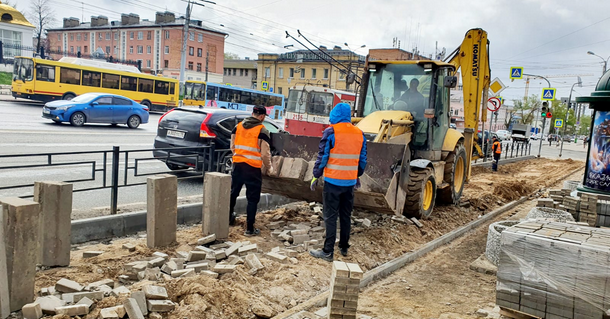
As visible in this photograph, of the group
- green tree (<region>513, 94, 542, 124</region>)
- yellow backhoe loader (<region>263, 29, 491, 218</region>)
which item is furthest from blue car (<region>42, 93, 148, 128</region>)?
green tree (<region>513, 94, 542, 124</region>)

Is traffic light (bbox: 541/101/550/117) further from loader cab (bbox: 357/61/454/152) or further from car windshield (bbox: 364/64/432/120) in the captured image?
car windshield (bbox: 364/64/432/120)

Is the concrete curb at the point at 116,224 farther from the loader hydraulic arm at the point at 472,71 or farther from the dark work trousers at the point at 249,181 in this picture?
the loader hydraulic arm at the point at 472,71

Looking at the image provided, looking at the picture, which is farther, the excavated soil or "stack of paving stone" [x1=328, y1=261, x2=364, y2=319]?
the excavated soil

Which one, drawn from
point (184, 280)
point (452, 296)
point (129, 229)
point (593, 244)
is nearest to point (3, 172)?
point (129, 229)

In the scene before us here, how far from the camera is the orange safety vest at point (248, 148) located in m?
6.54

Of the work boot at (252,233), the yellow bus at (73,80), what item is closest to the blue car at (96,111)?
the yellow bus at (73,80)

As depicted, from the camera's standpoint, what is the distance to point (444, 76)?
913cm

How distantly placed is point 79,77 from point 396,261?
29802 mm

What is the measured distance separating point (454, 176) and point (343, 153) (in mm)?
5110

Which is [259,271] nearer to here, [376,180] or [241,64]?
[376,180]

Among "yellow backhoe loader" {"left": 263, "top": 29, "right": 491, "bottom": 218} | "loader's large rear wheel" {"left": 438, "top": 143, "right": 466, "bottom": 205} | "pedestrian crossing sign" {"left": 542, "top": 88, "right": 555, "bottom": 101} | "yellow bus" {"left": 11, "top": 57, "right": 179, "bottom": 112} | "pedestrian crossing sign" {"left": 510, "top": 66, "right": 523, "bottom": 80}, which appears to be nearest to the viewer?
"yellow backhoe loader" {"left": 263, "top": 29, "right": 491, "bottom": 218}

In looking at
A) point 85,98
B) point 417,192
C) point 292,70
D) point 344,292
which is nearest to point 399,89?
point 417,192

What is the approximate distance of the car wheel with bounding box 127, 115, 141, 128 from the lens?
75.3ft

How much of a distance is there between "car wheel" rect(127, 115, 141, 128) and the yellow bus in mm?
9810
